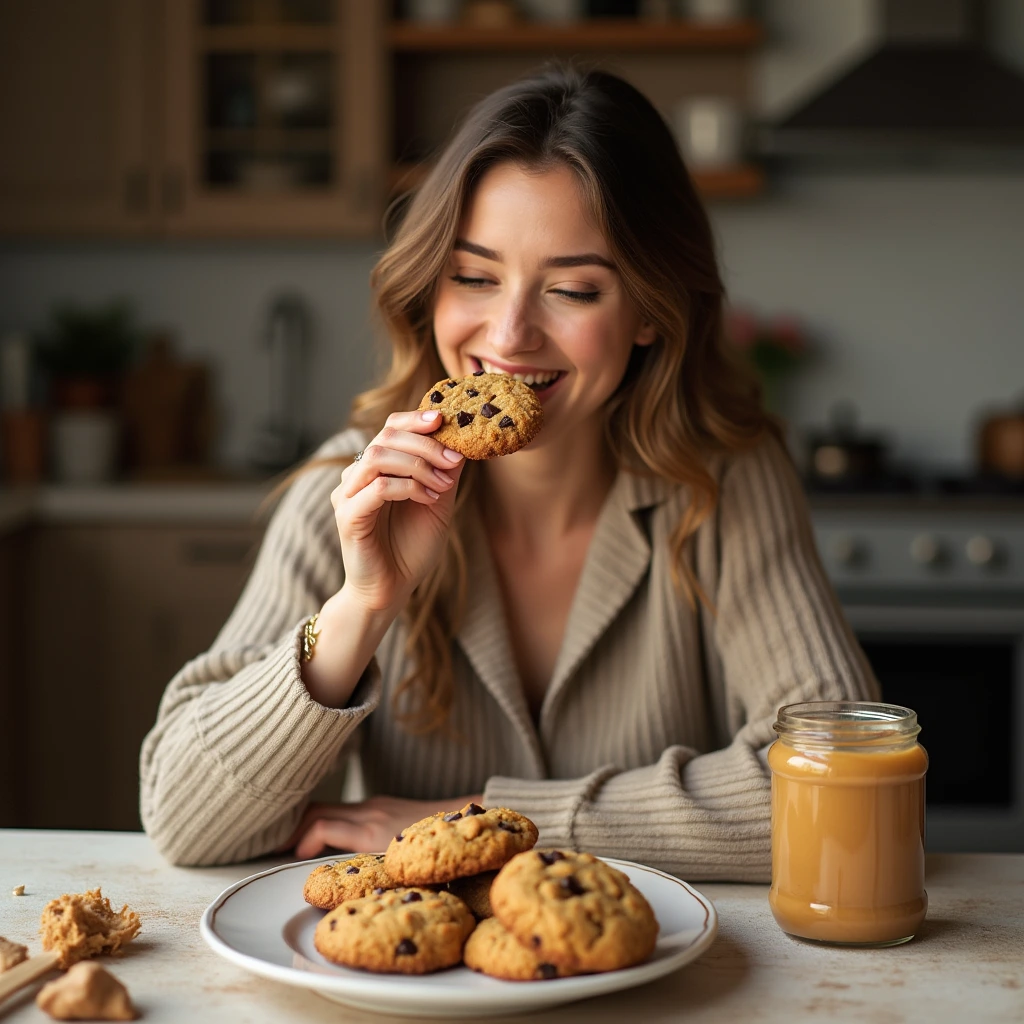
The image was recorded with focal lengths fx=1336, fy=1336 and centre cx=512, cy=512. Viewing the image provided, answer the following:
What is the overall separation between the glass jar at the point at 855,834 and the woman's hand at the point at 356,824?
41cm

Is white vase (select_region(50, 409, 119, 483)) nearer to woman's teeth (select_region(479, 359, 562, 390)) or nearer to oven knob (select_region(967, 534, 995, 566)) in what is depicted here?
oven knob (select_region(967, 534, 995, 566))

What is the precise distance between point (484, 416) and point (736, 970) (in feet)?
1.80

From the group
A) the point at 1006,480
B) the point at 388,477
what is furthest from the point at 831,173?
the point at 388,477

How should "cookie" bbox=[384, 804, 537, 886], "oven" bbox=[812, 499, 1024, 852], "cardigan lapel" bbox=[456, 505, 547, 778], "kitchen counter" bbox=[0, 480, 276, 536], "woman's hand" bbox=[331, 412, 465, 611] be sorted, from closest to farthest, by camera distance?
"cookie" bbox=[384, 804, 537, 886], "woman's hand" bbox=[331, 412, 465, 611], "cardigan lapel" bbox=[456, 505, 547, 778], "oven" bbox=[812, 499, 1024, 852], "kitchen counter" bbox=[0, 480, 276, 536]

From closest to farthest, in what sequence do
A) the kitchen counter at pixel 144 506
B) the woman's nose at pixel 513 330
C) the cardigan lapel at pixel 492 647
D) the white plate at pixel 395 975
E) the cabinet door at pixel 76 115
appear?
the white plate at pixel 395 975 → the woman's nose at pixel 513 330 → the cardigan lapel at pixel 492 647 → the kitchen counter at pixel 144 506 → the cabinet door at pixel 76 115

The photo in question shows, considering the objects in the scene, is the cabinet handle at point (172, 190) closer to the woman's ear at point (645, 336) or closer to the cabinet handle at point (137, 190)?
the cabinet handle at point (137, 190)

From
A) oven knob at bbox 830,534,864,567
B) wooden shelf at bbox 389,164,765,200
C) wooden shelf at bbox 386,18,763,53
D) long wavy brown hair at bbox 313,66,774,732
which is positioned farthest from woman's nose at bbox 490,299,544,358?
wooden shelf at bbox 386,18,763,53

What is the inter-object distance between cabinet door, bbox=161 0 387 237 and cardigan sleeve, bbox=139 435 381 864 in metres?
2.38

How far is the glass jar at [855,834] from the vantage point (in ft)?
3.26

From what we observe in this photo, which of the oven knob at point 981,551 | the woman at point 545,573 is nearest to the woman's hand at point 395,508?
the woman at point 545,573

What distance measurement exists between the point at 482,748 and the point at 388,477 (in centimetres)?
49

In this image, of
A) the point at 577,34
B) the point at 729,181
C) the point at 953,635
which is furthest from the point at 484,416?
the point at 577,34

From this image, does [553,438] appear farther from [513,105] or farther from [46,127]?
[46,127]

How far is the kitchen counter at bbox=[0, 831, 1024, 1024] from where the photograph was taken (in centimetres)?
88
